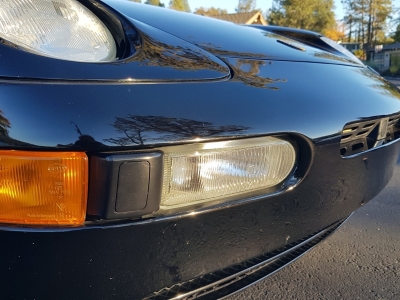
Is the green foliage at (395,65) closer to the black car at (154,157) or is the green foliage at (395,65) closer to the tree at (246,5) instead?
the tree at (246,5)

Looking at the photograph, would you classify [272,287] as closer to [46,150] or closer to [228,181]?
[228,181]

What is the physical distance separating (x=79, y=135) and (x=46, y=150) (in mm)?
71

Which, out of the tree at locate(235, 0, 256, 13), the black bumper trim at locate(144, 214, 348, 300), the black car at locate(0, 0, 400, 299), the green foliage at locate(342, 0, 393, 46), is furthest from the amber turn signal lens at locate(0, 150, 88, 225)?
the tree at locate(235, 0, 256, 13)

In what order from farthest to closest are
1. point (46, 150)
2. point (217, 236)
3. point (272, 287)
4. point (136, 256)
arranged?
1. point (272, 287)
2. point (217, 236)
3. point (136, 256)
4. point (46, 150)

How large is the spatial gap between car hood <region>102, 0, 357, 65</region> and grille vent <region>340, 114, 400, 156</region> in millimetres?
342

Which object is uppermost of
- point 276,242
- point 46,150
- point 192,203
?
point 46,150

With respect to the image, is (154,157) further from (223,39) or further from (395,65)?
(395,65)

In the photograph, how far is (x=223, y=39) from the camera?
157 centimetres

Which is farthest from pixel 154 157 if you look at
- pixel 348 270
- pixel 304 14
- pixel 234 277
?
pixel 304 14

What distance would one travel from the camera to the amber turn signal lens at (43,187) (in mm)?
823

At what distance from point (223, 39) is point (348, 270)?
3.88ft

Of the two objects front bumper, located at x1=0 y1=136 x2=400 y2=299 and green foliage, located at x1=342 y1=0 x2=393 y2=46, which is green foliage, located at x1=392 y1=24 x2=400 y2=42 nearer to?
green foliage, located at x1=342 y1=0 x2=393 y2=46

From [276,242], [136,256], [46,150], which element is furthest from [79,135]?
[276,242]

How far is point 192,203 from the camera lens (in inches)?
39.3
